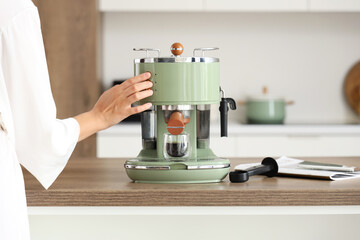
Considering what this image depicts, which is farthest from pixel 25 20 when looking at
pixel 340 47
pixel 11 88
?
pixel 340 47

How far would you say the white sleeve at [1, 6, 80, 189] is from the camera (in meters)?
1.26

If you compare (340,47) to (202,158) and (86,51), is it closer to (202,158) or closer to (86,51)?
(86,51)

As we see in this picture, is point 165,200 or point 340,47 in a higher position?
point 340,47

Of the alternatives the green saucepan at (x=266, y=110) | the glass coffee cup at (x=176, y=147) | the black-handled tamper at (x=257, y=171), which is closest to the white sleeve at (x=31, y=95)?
the glass coffee cup at (x=176, y=147)

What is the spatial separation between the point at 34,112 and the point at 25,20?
203 mm

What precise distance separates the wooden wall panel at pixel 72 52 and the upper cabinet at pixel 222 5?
0.58ft

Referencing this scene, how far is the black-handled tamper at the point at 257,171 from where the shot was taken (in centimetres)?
162

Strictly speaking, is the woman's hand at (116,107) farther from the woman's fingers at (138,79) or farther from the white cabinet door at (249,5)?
the white cabinet door at (249,5)

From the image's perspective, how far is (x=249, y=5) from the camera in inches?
152

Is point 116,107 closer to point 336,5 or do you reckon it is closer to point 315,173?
point 315,173

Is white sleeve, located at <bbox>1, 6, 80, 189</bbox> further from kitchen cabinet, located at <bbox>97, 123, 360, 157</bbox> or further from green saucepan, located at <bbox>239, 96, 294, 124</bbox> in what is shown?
green saucepan, located at <bbox>239, 96, 294, 124</bbox>

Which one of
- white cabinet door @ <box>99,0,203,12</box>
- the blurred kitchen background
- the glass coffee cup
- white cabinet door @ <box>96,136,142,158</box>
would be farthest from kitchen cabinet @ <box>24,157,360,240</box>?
the blurred kitchen background

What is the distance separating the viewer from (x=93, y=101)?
3.84 meters

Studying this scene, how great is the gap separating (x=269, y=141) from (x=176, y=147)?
2.16 meters
